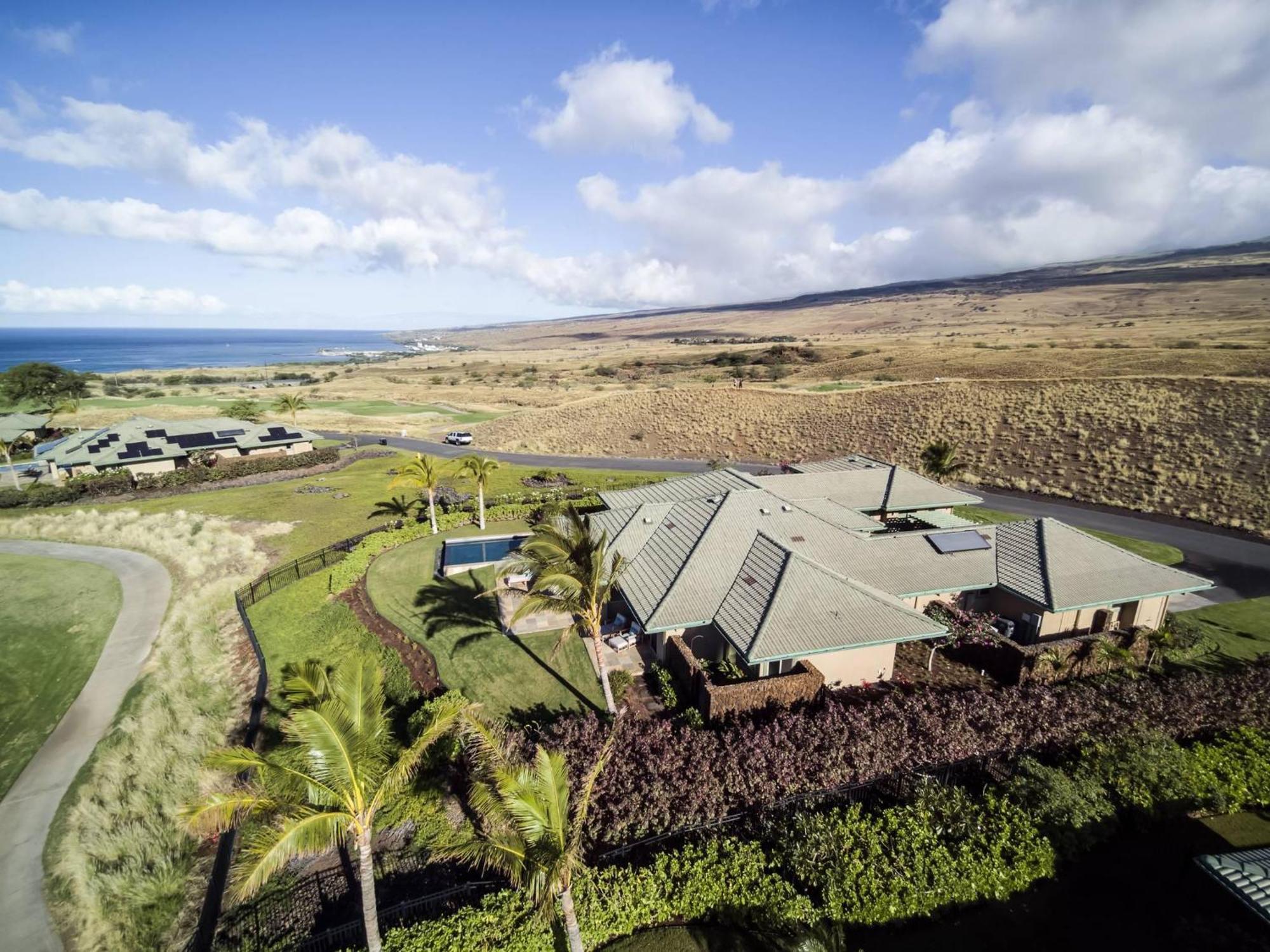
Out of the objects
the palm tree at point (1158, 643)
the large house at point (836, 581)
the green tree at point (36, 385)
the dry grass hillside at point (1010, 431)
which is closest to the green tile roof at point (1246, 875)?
the large house at point (836, 581)

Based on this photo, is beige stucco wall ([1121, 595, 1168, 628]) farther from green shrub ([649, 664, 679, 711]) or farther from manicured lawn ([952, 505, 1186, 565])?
green shrub ([649, 664, 679, 711])

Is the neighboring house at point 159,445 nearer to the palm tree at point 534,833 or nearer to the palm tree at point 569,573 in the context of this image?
the palm tree at point 569,573

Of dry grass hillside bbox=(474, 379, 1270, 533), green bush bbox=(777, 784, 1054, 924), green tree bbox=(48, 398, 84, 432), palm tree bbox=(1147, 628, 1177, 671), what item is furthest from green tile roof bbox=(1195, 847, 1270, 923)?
green tree bbox=(48, 398, 84, 432)

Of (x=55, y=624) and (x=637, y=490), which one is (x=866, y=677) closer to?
(x=637, y=490)

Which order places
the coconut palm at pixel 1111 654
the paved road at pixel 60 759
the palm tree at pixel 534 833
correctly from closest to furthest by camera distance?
the palm tree at pixel 534 833, the paved road at pixel 60 759, the coconut palm at pixel 1111 654

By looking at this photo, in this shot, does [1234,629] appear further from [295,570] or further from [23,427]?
[23,427]

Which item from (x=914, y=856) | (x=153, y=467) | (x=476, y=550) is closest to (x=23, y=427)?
(x=153, y=467)

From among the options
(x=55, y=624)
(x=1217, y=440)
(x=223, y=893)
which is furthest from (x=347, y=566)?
(x=1217, y=440)
